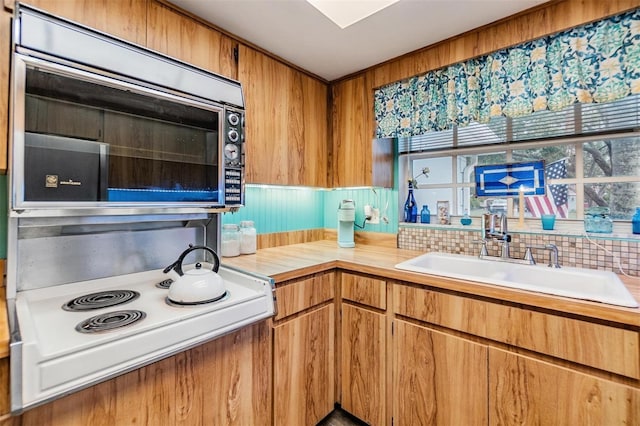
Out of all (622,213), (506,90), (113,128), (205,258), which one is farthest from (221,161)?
(622,213)

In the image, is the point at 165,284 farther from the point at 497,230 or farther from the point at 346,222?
the point at 497,230

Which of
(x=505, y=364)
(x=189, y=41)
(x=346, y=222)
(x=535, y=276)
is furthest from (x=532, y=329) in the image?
(x=189, y=41)

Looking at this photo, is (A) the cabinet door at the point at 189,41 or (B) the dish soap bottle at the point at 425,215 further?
(B) the dish soap bottle at the point at 425,215

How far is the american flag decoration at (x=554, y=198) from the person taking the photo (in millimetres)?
1665

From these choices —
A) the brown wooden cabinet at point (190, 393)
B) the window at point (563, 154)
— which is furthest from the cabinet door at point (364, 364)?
the window at point (563, 154)

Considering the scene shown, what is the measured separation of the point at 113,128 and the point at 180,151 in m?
0.24

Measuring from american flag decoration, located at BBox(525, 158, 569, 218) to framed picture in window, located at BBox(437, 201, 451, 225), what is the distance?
49 centimetres

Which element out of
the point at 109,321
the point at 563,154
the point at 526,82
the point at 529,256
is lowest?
the point at 109,321

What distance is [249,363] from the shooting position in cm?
123

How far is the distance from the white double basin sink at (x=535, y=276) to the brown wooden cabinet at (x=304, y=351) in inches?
19.2

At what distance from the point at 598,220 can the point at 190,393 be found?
2013mm

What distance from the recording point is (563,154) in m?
1.67

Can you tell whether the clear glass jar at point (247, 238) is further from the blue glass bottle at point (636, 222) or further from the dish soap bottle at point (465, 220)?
the blue glass bottle at point (636, 222)

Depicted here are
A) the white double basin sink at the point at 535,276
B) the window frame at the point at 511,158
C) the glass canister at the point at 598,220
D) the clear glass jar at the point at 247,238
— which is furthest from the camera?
the clear glass jar at the point at 247,238
